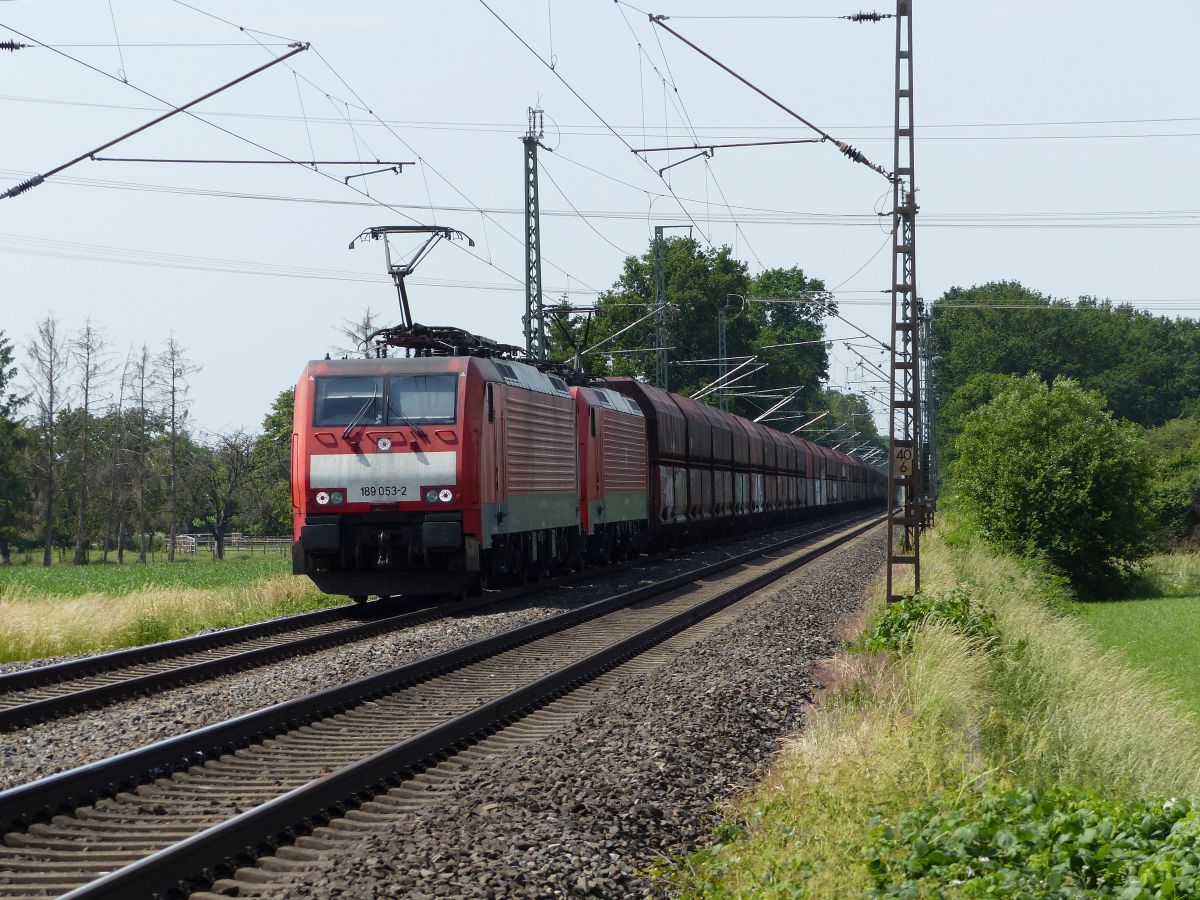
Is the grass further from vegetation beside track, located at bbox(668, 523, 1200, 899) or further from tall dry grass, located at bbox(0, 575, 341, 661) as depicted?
tall dry grass, located at bbox(0, 575, 341, 661)

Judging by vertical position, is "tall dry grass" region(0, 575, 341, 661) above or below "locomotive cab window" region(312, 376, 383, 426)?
below

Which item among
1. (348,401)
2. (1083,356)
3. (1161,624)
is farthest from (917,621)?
(1083,356)

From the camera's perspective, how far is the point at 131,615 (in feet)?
56.7

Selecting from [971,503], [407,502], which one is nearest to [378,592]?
[407,502]

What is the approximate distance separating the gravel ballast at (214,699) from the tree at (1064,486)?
25954 mm

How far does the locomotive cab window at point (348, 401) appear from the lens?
18.2m

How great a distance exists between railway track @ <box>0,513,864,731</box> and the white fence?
5282cm

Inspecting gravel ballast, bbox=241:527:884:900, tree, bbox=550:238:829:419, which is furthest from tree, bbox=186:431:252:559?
gravel ballast, bbox=241:527:884:900

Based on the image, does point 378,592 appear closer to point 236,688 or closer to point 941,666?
point 236,688

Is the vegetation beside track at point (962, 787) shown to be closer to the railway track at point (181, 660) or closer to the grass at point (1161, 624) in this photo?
the railway track at point (181, 660)

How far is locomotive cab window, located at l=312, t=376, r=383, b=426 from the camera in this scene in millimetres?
18188

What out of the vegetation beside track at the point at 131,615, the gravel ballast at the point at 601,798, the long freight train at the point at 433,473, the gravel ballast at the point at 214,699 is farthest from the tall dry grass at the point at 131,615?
the gravel ballast at the point at 601,798

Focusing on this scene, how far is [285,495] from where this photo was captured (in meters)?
66.3

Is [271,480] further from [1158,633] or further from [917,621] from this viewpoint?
[917,621]
